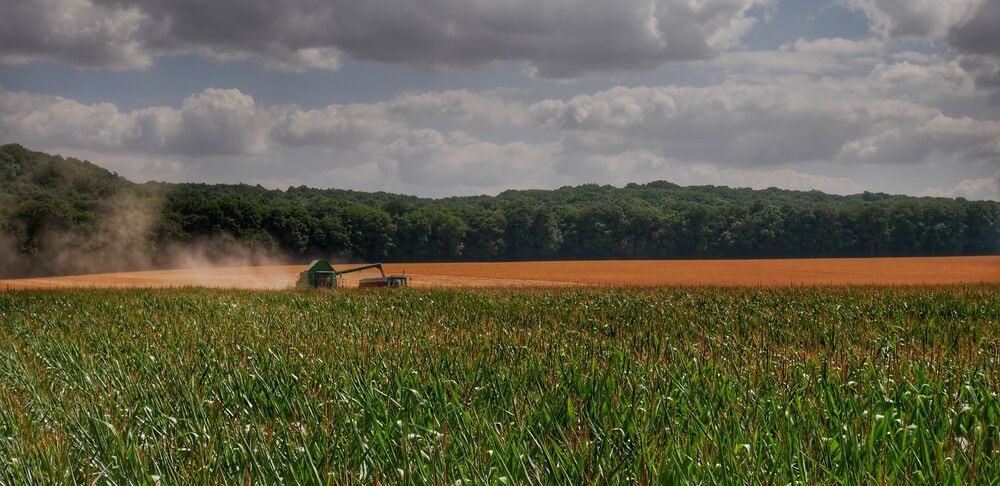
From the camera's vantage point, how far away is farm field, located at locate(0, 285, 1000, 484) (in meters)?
5.15

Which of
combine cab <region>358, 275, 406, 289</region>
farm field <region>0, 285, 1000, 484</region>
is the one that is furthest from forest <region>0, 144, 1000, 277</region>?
farm field <region>0, 285, 1000, 484</region>

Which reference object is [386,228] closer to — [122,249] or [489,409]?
[122,249]

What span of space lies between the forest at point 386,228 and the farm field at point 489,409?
225 ft

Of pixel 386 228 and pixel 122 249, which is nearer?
pixel 122 249

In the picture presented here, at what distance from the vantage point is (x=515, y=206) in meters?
119

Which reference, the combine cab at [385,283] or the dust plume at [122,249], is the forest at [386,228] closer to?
the dust plume at [122,249]

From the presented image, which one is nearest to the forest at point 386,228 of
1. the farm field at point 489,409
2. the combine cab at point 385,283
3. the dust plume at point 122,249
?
the dust plume at point 122,249

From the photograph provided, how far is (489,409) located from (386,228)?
91.5m

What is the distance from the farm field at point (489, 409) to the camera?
515 centimetres

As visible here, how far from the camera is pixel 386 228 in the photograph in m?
97.6

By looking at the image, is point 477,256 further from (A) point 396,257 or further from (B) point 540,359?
(B) point 540,359

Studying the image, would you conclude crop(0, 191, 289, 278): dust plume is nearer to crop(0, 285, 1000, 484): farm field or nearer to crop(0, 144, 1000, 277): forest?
crop(0, 144, 1000, 277): forest

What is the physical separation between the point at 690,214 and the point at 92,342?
111219 millimetres

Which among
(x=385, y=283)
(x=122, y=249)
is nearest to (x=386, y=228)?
(x=122, y=249)
